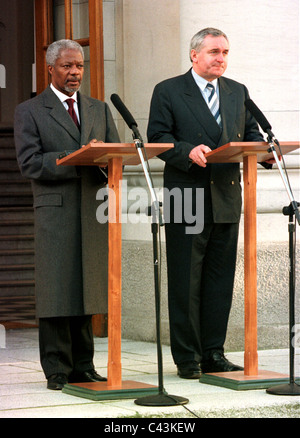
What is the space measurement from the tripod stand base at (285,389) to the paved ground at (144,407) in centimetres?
3

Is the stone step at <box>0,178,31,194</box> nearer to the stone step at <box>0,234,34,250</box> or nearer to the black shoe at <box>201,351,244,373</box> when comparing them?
the stone step at <box>0,234,34,250</box>

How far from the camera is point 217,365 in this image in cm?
536

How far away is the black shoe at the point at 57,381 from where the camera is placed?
5016mm

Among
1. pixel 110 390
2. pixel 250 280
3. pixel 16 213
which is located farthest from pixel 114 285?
pixel 16 213

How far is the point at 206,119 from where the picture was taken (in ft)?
17.8

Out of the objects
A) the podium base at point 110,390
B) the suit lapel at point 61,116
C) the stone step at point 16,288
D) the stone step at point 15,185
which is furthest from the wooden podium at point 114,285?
the stone step at point 15,185

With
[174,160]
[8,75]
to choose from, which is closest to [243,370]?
[174,160]

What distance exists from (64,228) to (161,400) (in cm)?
117

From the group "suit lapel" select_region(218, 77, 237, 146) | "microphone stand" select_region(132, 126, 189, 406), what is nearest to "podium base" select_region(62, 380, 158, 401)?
"microphone stand" select_region(132, 126, 189, 406)

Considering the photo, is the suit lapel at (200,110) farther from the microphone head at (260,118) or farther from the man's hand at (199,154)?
the microphone head at (260,118)

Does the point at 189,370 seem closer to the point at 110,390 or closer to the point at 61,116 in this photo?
the point at 110,390
